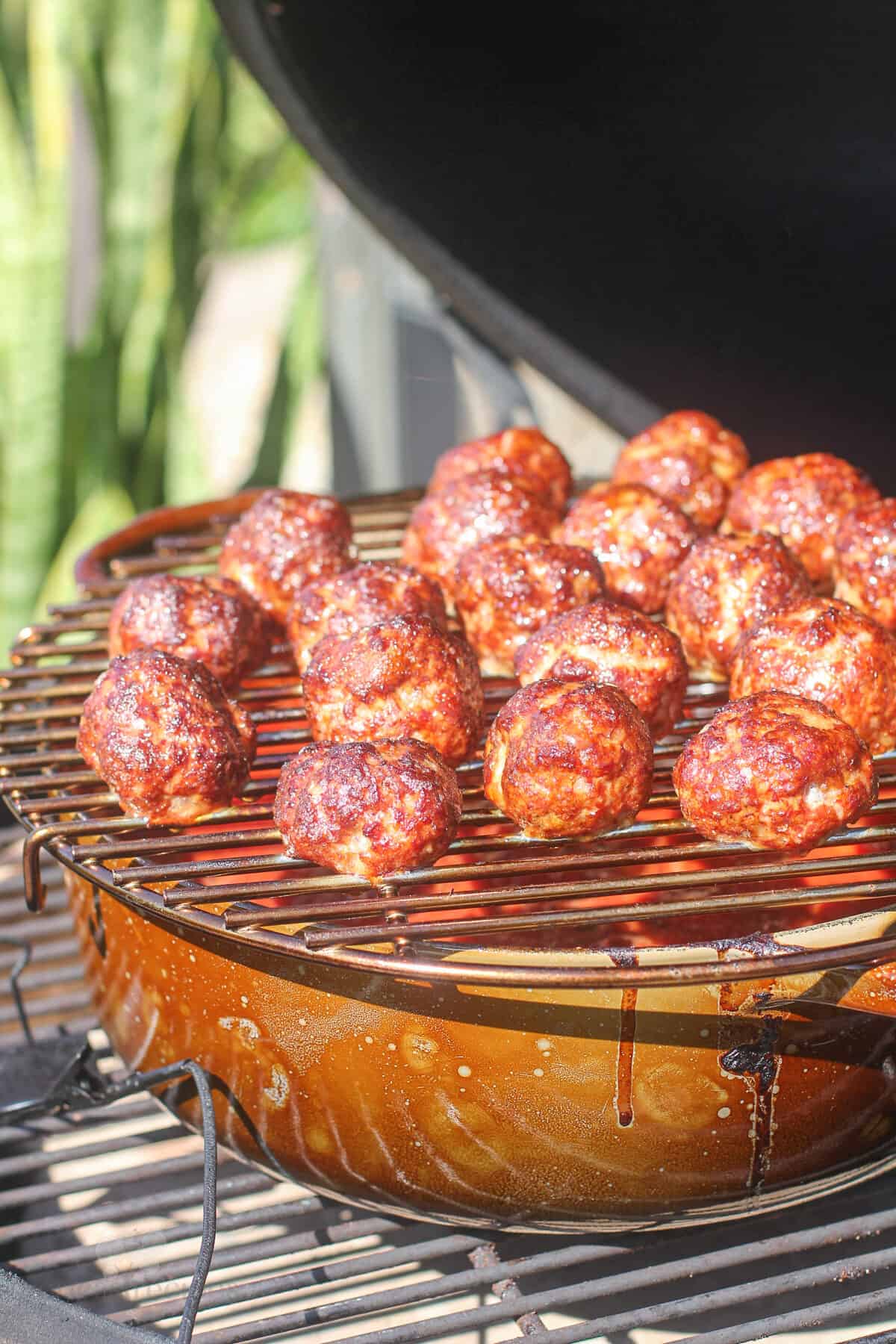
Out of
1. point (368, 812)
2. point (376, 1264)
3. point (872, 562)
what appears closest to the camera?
point (368, 812)

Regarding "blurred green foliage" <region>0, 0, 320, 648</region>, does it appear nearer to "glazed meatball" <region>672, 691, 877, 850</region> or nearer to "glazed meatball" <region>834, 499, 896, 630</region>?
"glazed meatball" <region>834, 499, 896, 630</region>

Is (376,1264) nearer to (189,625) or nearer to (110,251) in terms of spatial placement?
(189,625)

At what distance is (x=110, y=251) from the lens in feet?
20.2

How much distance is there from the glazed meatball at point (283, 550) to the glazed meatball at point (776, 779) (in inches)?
47.2

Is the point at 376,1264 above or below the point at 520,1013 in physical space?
below

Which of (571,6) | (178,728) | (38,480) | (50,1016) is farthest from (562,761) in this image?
(38,480)

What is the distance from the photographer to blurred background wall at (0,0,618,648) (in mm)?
5719

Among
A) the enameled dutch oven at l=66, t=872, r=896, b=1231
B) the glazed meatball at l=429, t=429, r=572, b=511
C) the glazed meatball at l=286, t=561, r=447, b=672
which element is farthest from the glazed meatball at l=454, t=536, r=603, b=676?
the enameled dutch oven at l=66, t=872, r=896, b=1231

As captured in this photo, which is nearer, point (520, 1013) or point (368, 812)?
point (520, 1013)

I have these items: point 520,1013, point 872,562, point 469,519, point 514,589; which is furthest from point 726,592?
point 520,1013

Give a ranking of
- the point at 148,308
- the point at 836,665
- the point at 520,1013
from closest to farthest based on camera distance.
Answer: the point at 520,1013, the point at 836,665, the point at 148,308

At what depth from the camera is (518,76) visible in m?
3.50

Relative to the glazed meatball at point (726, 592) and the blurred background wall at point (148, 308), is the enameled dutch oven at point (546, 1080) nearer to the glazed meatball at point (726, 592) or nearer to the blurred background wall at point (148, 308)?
the glazed meatball at point (726, 592)

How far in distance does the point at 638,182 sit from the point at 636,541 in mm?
1265
